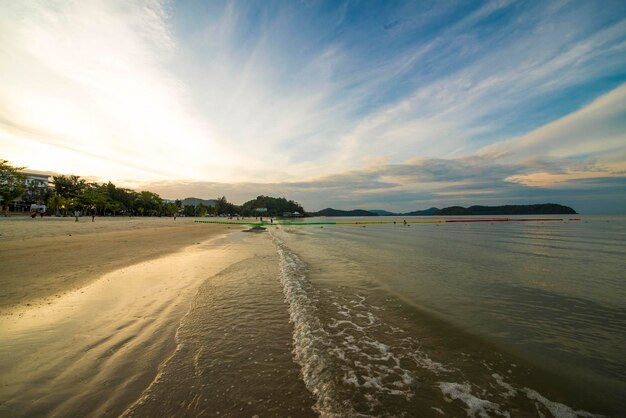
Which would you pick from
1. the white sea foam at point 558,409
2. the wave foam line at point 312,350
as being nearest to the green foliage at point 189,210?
the wave foam line at point 312,350

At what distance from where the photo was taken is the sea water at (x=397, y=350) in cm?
388

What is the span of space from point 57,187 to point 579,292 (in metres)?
142

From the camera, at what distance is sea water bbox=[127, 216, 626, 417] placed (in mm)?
3875

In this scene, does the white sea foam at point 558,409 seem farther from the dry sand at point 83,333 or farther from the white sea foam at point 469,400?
the dry sand at point 83,333

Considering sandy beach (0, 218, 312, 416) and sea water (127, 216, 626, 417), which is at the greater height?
sandy beach (0, 218, 312, 416)

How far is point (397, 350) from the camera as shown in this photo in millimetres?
5660

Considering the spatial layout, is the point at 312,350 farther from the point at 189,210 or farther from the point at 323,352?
the point at 189,210

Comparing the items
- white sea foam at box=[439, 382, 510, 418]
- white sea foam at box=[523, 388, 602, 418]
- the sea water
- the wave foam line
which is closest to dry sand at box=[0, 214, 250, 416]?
the sea water

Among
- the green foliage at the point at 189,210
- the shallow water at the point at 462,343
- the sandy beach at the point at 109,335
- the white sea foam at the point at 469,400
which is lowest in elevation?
the shallow water at the point at 462,343

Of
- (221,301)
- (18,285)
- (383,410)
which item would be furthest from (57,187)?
(383,410)

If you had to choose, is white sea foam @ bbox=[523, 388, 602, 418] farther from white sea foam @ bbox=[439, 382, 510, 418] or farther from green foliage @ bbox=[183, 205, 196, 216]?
green foliage @ bbox=[183, 205, 196, 216]

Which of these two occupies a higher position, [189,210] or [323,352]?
[189,210]

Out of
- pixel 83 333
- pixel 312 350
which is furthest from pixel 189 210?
pixel 312 350

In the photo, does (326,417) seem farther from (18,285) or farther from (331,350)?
(18,285)
